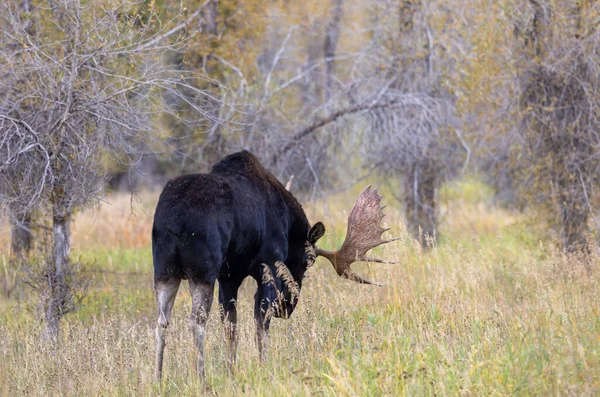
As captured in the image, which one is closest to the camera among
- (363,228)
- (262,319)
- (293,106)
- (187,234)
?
(187,234)

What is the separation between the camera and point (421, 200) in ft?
57.4

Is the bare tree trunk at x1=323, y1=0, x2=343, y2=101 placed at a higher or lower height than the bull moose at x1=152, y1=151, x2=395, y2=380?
higher

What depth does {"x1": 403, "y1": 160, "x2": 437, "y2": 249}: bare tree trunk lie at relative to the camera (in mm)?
16984

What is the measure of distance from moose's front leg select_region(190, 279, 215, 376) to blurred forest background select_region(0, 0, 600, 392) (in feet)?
7.17

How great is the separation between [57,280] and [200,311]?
2.88 meters

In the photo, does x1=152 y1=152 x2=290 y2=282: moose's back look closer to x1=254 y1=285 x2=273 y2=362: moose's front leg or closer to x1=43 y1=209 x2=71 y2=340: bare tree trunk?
x1=254 y1=285 x2=273 y2=362: moose's front leg

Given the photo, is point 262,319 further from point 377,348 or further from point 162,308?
point 377,348

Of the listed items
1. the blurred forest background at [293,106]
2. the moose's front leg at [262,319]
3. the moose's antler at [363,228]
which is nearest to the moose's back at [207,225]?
the moose's front leg at [262,319]

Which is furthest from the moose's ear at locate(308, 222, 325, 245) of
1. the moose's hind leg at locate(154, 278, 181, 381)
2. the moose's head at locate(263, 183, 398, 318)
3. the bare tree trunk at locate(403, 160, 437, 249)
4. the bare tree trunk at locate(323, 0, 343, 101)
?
the bare tree trunk at locate(403, 160, 437, 249)

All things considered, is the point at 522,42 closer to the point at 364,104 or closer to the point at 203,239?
the point at 364,104

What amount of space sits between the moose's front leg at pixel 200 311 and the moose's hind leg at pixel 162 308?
191mm

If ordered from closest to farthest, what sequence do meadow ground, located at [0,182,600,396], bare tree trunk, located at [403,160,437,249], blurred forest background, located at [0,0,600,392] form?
meadow ground, located at [0,182,600,396], blurred forest background, located at [0,0,600,392], bare tree trunk, located at [403,160,437,249]

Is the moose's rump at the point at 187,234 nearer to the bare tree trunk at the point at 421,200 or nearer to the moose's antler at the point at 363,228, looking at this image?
the moose's antler at the point at 363,228

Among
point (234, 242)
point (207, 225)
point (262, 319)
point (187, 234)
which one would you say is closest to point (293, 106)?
point (262, 319)
